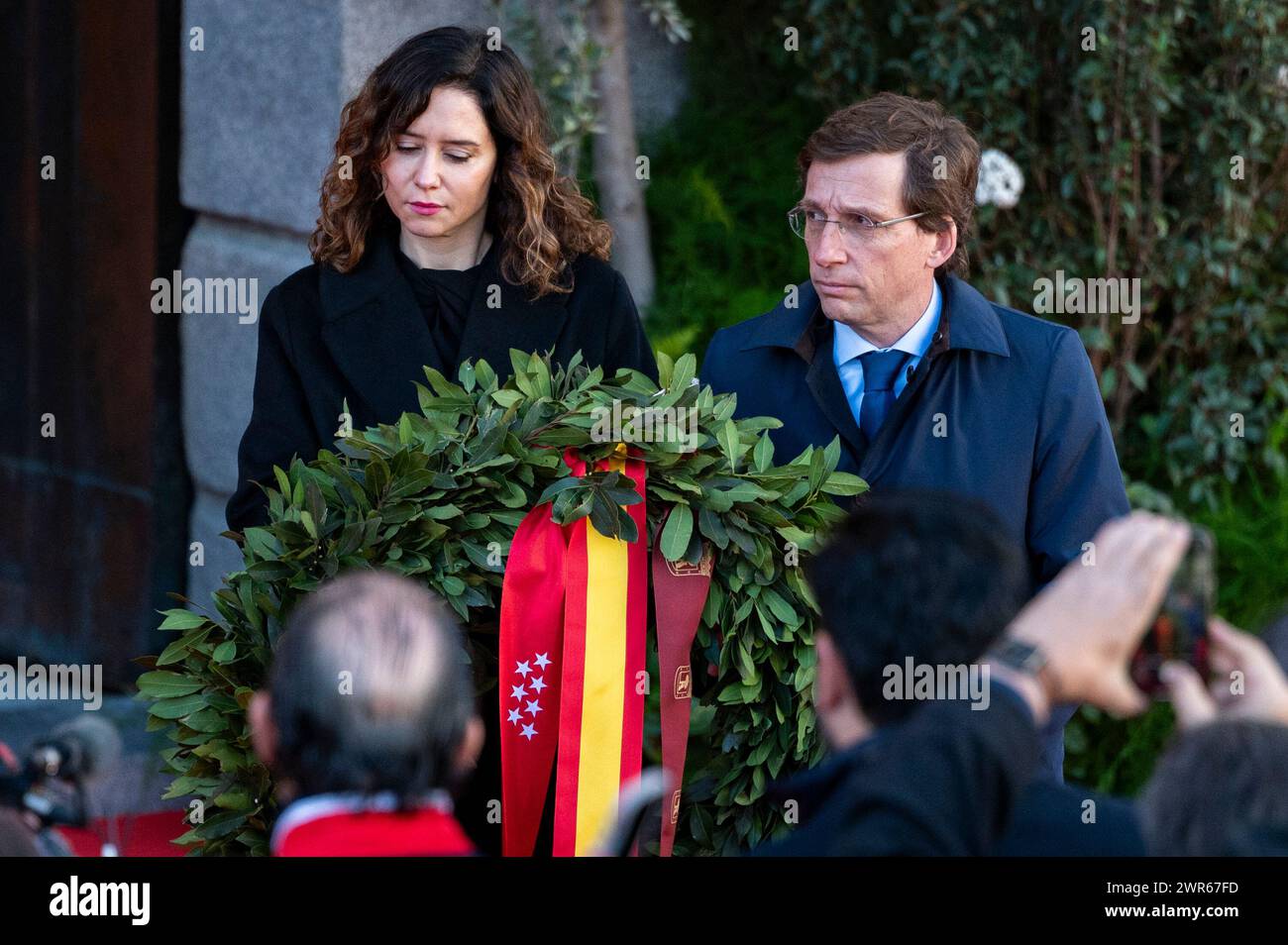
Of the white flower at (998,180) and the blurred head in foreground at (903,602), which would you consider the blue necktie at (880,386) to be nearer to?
the blurred head in foreground at (903,602)

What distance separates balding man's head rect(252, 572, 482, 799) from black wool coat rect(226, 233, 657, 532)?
4.69ft

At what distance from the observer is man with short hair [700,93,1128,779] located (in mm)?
3094

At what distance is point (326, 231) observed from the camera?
3.49 meters

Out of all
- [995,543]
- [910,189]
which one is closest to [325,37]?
[910,189]

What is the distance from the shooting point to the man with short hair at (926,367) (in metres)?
3.09

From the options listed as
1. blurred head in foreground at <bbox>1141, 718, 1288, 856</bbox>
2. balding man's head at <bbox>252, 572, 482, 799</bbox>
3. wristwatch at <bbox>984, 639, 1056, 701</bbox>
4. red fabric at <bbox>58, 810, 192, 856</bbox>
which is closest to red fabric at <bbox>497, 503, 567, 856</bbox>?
red fabric at <bbox>58, 810, 192, 856</bbox>

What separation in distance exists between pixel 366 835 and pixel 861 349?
172cm

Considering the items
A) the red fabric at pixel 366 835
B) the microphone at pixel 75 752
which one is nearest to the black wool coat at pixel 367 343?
the microphone at pixel 75 752

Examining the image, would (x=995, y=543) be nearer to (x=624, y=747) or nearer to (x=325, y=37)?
(x=624, y=747)

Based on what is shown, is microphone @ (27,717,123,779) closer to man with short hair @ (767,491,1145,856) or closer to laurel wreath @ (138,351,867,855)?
laurel wreath @ (138,351,867,855)

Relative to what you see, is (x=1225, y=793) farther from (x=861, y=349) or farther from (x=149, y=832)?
(x=149, y=832)

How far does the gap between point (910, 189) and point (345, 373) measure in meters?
1.21

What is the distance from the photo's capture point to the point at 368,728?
1.83m

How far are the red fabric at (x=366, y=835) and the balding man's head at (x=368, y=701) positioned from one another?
0.03 metres
